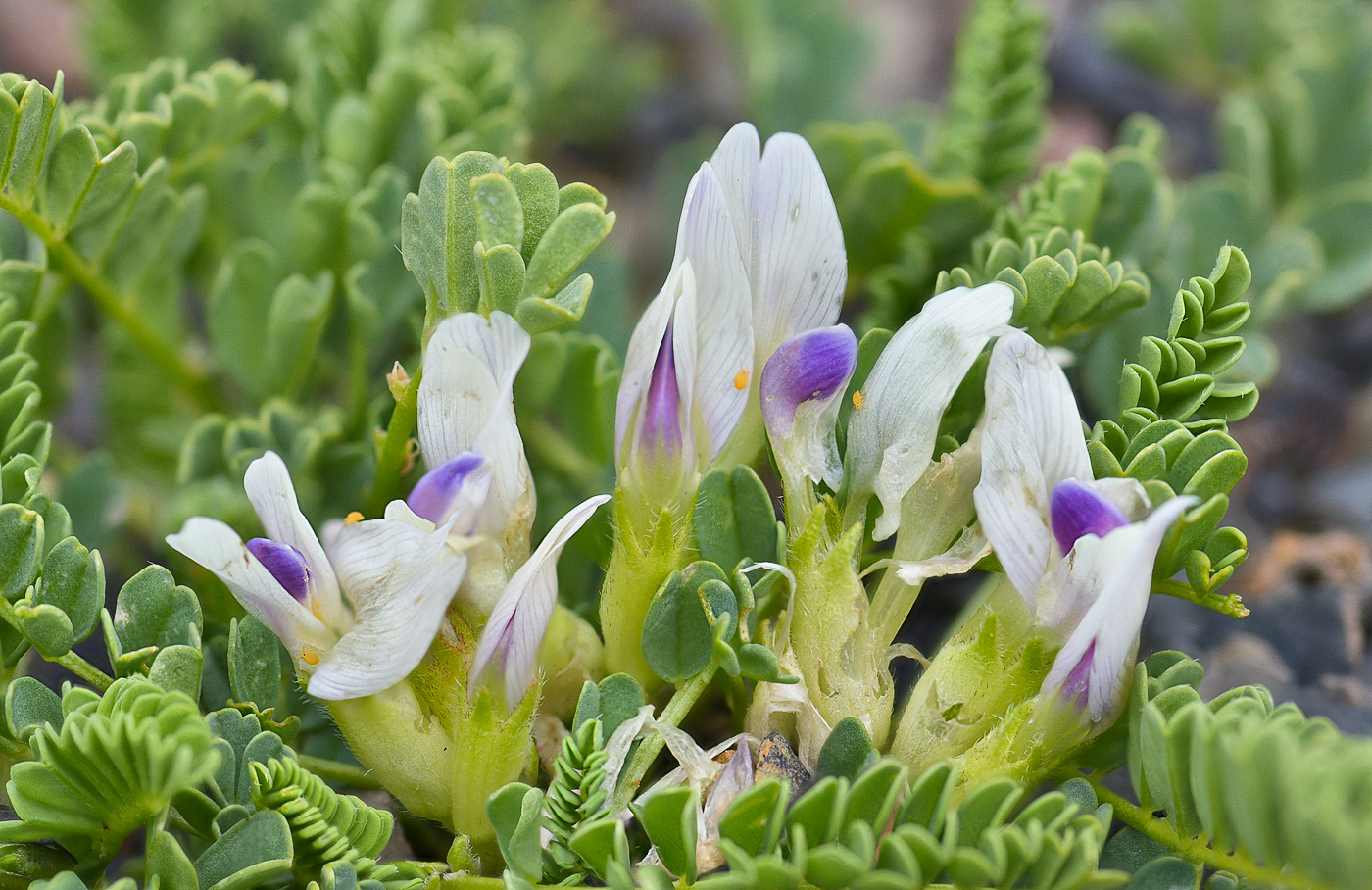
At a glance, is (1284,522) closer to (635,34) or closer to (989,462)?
(989,462)

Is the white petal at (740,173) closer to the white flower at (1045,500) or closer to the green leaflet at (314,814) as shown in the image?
the white flower at (1045,500)

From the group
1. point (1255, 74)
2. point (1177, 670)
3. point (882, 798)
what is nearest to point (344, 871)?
point (882, 798)

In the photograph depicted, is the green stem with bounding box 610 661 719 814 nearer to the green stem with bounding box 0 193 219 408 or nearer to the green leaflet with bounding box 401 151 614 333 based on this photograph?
the green leaflet with bounding box 401 151 614 333

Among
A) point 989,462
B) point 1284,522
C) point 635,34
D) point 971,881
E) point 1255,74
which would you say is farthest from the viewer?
point 635,34

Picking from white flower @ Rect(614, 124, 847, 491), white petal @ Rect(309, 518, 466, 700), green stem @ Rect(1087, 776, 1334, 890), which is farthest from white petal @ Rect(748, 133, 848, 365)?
green stem @ Rect(1087, 776, 1334, 890)

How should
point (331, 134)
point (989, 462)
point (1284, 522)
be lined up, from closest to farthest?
point (989, 462) < point (331, 134) < point (1284, 522)

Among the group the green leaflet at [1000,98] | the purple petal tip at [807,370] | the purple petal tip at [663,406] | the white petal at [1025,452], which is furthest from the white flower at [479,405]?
the green leaflet at [1000,98]
